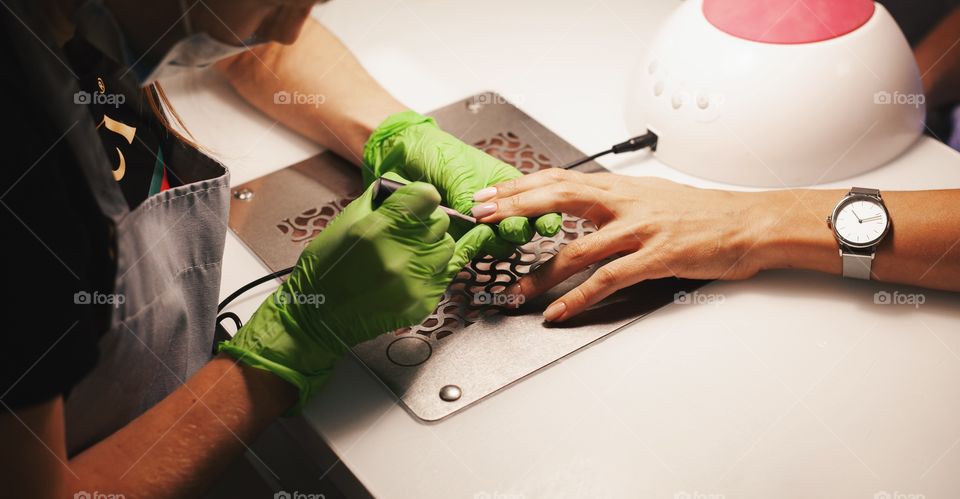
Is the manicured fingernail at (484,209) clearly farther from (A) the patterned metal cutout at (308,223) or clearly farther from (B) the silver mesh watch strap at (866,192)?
(B) the silver mesh watch strap at (866,192)

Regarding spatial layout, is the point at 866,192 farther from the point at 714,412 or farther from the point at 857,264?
the point at 714,412

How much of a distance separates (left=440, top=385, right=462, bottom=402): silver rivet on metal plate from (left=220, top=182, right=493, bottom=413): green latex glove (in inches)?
3.8

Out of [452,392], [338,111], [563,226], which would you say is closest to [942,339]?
[563,226]

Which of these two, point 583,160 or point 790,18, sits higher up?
point 790,18

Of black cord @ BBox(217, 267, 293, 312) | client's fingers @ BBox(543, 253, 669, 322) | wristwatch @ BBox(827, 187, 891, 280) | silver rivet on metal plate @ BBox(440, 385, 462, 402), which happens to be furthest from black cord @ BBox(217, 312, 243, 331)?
wristwatch @ BBox(827, 187, 891, 280)

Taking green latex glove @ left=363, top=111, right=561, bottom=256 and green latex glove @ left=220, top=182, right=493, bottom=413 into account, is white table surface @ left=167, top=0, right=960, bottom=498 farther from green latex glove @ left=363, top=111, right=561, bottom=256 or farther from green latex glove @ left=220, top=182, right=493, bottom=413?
green latex glove @ left=363, top=111, right=561, bottom=256

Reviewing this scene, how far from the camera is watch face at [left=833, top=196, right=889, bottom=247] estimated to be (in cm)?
107

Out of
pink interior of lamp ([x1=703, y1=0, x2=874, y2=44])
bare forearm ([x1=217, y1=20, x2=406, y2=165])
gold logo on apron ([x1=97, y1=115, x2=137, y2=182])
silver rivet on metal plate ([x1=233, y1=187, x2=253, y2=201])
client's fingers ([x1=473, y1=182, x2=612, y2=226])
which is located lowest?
silver rivet on metal plate ([x1=233, y1=187, x2=253, y2=201])

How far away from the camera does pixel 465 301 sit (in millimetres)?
1092

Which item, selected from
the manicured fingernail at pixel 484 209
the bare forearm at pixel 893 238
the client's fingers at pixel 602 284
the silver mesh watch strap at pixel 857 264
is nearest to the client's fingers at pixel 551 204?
the manicured fingernail at pixel 484 209

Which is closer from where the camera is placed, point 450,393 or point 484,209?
point 450,393

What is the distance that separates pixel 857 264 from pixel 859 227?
0.17 feet

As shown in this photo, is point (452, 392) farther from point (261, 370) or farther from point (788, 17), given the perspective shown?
point (788, 17)

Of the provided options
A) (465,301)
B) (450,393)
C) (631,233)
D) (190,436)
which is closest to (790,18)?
(631,233)
